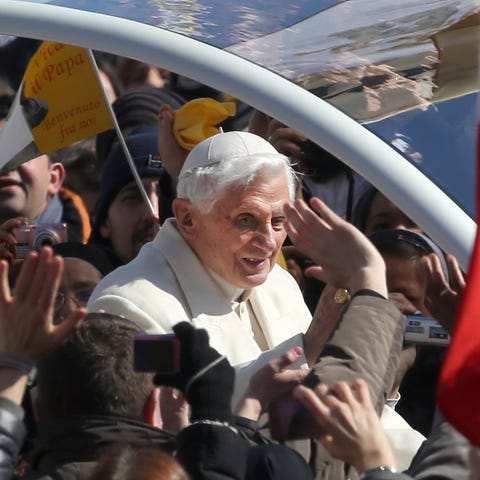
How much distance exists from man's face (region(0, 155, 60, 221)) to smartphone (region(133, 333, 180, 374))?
241cm

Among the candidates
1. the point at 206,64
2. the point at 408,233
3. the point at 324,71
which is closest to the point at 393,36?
the point at 324,71

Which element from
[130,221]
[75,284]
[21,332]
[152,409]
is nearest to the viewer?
[21,332]

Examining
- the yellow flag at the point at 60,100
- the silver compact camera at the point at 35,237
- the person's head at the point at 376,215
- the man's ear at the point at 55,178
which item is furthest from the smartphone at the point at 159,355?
the man's ear at the point at 55,178

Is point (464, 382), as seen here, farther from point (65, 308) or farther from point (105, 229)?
point (105, 229)

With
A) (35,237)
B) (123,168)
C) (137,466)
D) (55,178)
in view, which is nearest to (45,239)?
(35,237)

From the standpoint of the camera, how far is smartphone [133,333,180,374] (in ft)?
9.58

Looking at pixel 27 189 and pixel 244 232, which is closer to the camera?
pixel 244 232

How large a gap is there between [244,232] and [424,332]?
2.18 ft

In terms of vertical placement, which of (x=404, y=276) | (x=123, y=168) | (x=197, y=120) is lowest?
(x=123, y=168)

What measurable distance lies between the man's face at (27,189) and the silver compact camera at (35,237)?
0.41 m

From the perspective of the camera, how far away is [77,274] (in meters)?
4.34

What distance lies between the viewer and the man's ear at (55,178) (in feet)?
17.9

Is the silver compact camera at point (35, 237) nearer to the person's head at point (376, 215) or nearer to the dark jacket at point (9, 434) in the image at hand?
the person's head at point (376, 215)

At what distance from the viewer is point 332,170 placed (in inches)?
181
